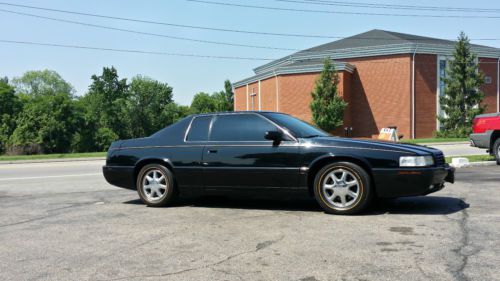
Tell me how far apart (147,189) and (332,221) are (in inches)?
120

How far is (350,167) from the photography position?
5.88 meters

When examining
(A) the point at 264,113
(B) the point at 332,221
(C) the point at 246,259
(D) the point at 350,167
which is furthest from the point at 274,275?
(A) the point at 264,113

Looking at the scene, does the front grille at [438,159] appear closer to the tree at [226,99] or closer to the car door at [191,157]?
the car door at [191,157]

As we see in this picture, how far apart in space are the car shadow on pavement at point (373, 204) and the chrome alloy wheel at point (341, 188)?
0.28 metres

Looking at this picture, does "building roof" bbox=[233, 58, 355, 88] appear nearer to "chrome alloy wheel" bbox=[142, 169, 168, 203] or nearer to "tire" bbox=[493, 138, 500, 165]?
"tire" bbox=[493, 138, 500, 165]

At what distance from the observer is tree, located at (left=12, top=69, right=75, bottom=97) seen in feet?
354

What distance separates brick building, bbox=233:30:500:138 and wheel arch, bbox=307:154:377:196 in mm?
34332

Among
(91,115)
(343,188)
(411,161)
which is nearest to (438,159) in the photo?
(411,161)

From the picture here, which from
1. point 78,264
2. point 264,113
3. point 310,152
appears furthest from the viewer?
point 264,113

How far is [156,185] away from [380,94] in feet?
123

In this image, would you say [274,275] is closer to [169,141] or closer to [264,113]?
[264,113]

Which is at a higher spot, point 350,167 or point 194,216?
point 350,167

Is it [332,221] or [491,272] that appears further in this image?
[332,221]

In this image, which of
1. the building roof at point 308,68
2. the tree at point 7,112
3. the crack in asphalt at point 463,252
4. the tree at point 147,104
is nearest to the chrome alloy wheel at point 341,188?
the crack in asphalt at point 463,252
